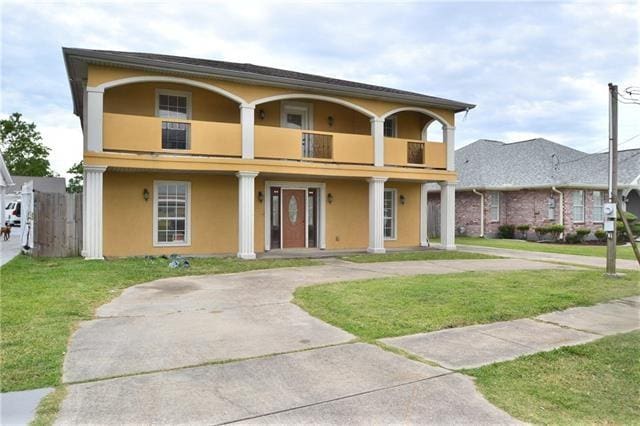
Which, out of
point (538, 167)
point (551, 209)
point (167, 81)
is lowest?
point (551, 209)

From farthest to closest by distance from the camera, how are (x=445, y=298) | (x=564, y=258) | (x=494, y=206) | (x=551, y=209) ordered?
(x=494, y=206) < (x=551, y=209) < (x=564, y=258) < (x=445, y=298)

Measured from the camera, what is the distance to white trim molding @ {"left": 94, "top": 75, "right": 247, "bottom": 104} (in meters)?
11.9

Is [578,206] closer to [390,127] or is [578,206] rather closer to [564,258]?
[564,258]

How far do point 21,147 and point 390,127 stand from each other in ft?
153

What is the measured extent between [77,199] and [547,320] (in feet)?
40.1

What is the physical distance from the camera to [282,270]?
36.8 feet

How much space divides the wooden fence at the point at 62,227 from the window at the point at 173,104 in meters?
3.50

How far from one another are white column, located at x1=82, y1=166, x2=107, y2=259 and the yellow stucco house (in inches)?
1.0

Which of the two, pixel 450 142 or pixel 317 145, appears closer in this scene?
pixel 317 145

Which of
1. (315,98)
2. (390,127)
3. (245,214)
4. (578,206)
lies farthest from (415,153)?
(578,206)

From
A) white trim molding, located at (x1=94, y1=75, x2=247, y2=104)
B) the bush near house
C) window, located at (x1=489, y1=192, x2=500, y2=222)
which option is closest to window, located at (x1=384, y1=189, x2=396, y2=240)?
white trim molding, located at (x1=94, y1=75, x2=247, y2=104)

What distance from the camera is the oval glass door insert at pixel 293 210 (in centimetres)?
1600

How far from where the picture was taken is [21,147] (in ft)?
158

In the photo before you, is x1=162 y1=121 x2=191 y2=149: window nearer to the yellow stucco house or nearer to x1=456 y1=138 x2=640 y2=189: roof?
the yellow stucco house
